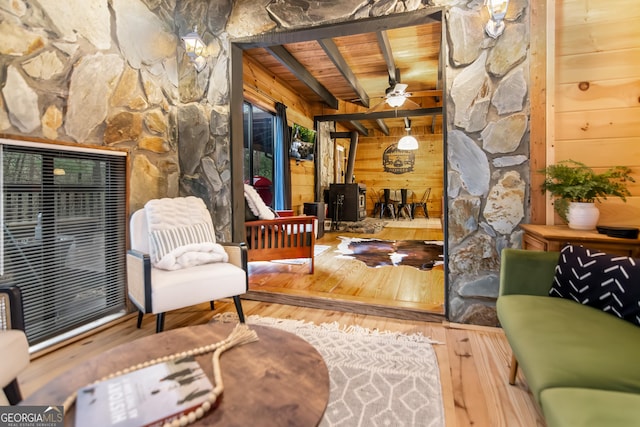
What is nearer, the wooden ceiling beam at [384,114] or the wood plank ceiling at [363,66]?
the wood plank ceiling at [363,66]

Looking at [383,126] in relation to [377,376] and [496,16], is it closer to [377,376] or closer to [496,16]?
[496,16]

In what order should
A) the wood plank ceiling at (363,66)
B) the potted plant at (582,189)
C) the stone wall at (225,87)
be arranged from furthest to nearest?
the wood plank ceiling at (363,66) < the stone wall at (225,87) < the potted plant at (582,189)

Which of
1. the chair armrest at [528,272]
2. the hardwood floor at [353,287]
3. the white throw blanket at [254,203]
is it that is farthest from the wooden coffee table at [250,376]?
the white throw blanket at [254,203]

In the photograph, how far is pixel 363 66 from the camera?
473cm

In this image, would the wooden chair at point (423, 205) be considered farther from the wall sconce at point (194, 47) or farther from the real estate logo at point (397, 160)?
the wall sconce at point (194, 47)

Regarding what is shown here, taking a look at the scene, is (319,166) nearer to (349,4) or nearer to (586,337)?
(349,4)

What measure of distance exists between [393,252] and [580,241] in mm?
2894

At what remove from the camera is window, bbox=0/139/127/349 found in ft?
6.04

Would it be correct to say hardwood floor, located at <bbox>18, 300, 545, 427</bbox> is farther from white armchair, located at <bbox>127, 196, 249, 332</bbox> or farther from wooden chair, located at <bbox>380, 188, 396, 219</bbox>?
wooden chair, located at <bbox>380, 188, 396, 219</bbox>

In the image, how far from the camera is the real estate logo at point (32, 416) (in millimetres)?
786

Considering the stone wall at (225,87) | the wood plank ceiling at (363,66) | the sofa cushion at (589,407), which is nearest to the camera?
the sofa cushion at (589,407)

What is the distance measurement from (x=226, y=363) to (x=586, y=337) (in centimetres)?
129

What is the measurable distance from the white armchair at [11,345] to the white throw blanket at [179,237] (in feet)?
2.99

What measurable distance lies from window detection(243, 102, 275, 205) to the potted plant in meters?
3.38
